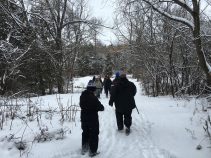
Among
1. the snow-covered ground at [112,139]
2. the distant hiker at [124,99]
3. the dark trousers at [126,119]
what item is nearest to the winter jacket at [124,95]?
the distant hiker at [124,99]

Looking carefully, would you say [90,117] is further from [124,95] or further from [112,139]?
[124,95]

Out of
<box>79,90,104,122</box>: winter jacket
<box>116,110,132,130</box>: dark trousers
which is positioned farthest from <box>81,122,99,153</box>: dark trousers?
<box>116,110,132,130</box>: dark trousers

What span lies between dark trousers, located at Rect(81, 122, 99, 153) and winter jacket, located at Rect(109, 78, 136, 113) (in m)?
2.14

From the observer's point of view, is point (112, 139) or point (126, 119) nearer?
point (112, 139)

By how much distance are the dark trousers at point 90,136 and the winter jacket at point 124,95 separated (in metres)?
2.14

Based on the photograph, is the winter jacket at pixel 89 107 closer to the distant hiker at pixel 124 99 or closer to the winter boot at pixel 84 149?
the winter boot at pixel 84 149

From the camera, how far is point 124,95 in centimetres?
929

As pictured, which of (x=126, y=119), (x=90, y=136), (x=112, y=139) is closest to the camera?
(x=90, y=136)

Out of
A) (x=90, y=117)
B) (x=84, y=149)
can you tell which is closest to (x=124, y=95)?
(x=90, y=117)

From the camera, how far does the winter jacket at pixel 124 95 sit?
9.20 metres

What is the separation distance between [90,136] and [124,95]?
251 centimetres

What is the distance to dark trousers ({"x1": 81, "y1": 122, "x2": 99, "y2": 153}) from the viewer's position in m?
7.02

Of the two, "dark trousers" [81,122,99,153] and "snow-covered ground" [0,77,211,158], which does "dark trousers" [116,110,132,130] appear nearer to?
"snow-covered ground" [0,77,211,158]

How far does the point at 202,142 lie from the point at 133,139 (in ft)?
6.10
